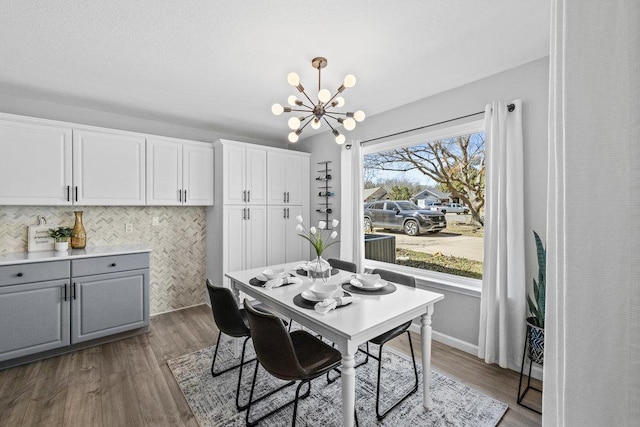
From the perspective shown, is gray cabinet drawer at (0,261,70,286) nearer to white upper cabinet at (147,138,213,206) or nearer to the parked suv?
white upper cabinet at (147,138,213,206)

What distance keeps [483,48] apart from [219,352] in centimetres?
A: 340

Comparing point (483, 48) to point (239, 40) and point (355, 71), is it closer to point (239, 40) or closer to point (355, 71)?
point (355, 71)

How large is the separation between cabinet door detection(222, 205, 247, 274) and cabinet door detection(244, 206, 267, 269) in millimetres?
72

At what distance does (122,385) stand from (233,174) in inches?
96.6

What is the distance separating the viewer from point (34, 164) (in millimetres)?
2705

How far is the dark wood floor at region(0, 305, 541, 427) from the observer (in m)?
1.87

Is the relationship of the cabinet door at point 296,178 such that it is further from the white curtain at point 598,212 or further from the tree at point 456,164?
the white curtain at point 598,212

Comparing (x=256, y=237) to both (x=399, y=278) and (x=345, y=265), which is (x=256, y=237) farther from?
(x=399, y=278)

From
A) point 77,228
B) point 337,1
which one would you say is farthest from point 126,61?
point 77,228

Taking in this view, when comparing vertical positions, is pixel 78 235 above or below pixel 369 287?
above

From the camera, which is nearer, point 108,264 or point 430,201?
point 108,264

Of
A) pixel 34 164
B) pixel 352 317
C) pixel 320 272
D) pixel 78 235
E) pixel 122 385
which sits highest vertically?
pixel 34 164

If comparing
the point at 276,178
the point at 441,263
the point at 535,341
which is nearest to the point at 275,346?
the point at 535,341

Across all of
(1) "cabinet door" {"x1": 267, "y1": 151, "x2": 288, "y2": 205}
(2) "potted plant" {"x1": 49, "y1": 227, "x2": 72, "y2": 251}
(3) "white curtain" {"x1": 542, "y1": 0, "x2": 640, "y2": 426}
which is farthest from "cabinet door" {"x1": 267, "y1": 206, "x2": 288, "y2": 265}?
(3) "white curtain" {"x1": 542, "y1": 0, "x2": 640, "y2": 426}
